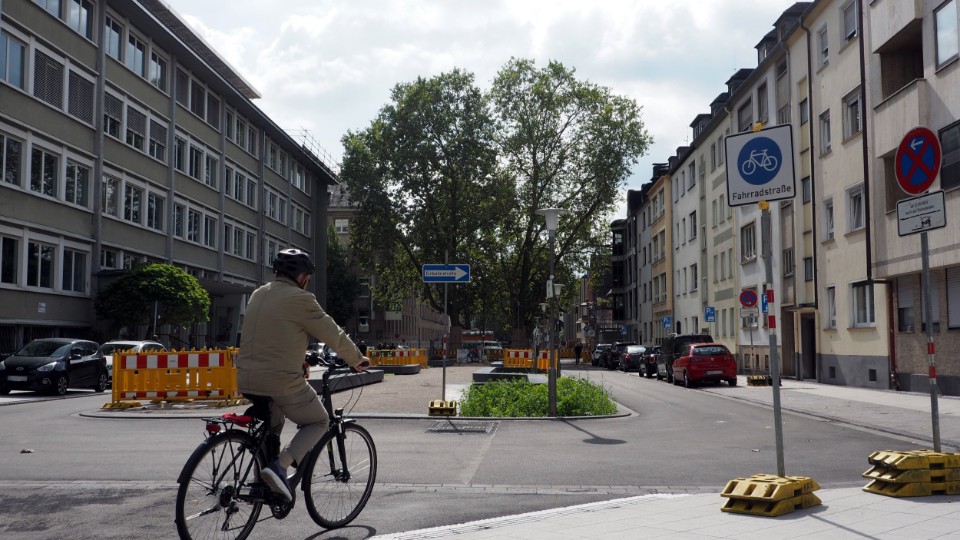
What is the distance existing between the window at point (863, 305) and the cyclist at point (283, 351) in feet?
84.6

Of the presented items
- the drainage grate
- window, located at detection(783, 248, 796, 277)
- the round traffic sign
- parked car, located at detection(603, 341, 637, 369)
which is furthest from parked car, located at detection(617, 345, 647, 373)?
the round traffic sign

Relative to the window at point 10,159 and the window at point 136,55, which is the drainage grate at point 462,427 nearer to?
the window at point 10,159

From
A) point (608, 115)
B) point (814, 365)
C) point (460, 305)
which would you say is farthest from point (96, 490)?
point (460, 305)

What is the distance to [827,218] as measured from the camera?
3219cm

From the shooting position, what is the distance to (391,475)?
9555 mm

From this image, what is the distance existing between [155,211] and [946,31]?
105 ft

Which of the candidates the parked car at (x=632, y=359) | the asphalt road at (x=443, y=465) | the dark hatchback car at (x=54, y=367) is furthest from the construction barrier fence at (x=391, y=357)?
the asphalt road at (x=443, y=465)

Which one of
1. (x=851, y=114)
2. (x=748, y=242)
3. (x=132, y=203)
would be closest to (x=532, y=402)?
(x=851, y=114)

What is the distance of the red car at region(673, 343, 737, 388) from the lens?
101 feet

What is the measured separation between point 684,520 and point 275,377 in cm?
312

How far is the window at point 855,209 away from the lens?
29.3 m

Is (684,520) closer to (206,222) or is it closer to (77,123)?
(77,123)

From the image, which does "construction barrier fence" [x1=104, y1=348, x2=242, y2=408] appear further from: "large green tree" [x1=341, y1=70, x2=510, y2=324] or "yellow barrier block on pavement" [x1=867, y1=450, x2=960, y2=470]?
"large green tree" [x1=341, y1=70, x2=510, y2=324]

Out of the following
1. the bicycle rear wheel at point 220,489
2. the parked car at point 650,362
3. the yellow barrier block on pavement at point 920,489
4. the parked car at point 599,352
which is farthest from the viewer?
the parked car at point 599,352
